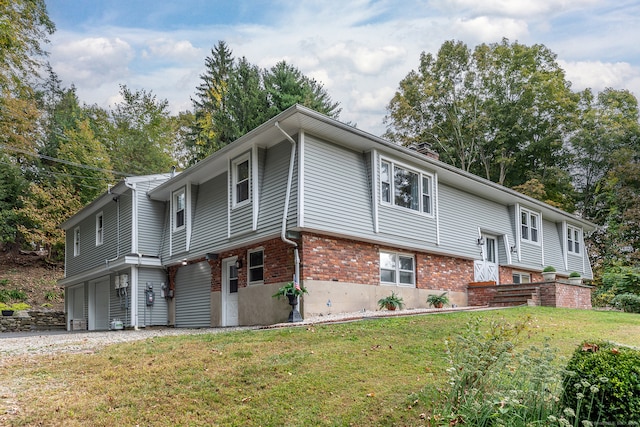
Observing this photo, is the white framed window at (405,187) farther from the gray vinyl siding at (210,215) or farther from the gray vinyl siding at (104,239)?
the gray vinyl siding at (104,239)

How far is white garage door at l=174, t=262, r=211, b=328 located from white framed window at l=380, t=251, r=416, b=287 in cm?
532

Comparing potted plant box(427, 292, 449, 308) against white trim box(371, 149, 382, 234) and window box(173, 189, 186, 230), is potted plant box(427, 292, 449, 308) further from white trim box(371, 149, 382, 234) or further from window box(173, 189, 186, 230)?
window box(173, 189, 186, 230)

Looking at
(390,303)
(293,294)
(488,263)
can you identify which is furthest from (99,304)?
(488,263)

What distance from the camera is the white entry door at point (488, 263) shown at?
58.1 ft

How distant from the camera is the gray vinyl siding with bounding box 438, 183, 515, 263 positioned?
16.4m

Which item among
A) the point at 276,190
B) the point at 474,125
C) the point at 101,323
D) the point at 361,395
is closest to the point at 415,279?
the point at 276,190

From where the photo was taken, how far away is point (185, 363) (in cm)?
690

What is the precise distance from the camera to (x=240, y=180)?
13969 mm

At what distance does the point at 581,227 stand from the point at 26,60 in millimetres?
29284

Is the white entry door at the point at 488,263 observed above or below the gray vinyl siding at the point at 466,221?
below

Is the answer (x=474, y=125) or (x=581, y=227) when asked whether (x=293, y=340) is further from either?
(x=474, y=125)

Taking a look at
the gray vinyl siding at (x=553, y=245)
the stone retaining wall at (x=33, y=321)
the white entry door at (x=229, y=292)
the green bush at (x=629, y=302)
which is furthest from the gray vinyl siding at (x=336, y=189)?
the stone retaining wall at (x=33, y=321)

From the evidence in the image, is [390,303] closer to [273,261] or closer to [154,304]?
[273,261]

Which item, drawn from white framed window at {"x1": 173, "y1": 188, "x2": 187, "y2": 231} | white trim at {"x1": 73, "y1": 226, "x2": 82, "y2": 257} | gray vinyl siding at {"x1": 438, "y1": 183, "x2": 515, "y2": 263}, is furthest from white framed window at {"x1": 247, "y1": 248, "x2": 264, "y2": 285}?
white trim at {"x1": 73, "y1": 226, "x2": 82, "y2": 257}
